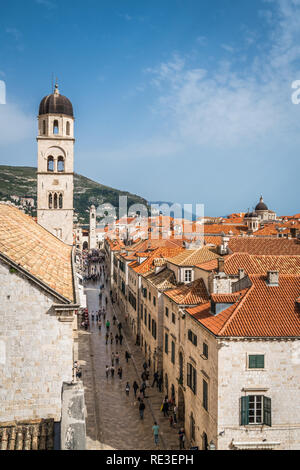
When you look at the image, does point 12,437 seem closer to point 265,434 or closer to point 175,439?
point 265,434

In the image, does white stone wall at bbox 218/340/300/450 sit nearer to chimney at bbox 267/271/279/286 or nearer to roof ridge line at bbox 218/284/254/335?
roof ridge line at bbox 218/284/254/335

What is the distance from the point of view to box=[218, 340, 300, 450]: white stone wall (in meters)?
17.8

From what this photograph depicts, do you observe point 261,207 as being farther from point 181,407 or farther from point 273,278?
point 273,278

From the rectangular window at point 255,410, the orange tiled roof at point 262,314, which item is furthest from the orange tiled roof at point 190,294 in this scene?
the rectangular window at point 255,410

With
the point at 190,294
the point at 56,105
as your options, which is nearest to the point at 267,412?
the point at 190,294

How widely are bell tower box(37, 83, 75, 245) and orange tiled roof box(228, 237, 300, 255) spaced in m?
15.5

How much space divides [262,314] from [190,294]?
6.95m

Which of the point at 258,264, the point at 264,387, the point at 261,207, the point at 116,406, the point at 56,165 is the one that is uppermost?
the point at 261,207

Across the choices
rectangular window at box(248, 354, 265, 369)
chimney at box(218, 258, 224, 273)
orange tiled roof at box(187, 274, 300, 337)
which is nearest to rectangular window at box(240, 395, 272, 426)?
rectangular window at box(248, 354, 265, 369)

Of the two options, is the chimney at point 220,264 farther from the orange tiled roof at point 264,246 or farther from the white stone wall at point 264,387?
the orange tiled roof at point 264,246

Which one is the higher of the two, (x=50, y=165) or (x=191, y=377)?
(x=50, y=165)

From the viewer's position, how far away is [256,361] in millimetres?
18156

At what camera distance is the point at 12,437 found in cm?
1146
